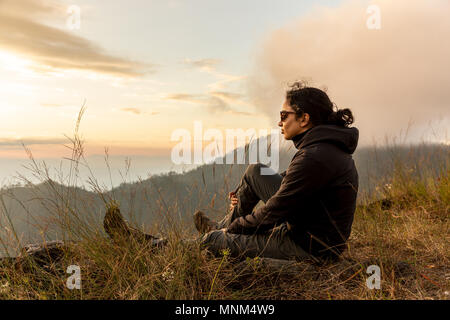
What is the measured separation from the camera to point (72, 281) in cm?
287

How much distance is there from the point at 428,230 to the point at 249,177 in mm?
2546

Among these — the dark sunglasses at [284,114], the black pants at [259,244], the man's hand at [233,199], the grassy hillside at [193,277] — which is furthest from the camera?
the man's hand at [233,199]

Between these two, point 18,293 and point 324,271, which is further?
point 324,271

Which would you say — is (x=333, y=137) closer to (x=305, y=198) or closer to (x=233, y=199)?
(x=305, y=198)

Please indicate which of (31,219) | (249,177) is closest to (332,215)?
(249,177)

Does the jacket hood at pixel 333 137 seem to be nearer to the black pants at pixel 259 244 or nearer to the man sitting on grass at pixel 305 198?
the man sitting on grass at pixel 305 198

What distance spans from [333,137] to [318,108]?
389mm

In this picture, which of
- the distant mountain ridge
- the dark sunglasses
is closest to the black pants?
the distant mountain ridge

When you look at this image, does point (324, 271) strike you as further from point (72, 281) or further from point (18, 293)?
point (18, 293)

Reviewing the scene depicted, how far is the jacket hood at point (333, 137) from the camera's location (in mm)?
2945

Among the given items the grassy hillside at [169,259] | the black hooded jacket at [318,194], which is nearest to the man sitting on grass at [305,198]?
the black hooded jacket at [318,194]

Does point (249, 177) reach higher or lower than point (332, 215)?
higher
